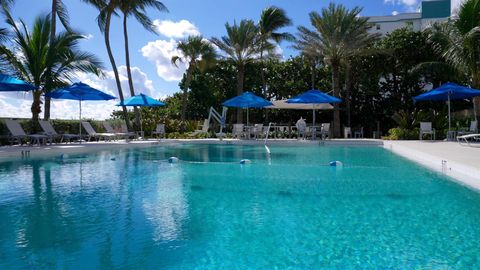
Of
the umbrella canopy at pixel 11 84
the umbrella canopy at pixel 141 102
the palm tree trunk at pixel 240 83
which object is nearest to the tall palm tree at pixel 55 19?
the umbrella canopy at pixel 11 84

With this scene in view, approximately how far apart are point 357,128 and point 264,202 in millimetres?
19884

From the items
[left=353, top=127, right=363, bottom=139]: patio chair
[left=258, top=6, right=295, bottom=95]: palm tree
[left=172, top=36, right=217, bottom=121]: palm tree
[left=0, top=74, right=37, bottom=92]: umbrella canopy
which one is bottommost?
[left=353, top=127, right=363, bottom=139]: patio chair

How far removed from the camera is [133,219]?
5367 millimetres

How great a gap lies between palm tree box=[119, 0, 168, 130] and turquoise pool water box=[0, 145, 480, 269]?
14444 mm

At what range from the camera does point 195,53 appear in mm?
27297

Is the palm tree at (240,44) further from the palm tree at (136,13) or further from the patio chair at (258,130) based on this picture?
the patio chair at (258,130)

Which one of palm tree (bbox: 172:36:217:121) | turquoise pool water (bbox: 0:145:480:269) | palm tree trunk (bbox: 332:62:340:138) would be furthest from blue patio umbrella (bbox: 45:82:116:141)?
palm tree trunk (bbox: 332:62:340:138)

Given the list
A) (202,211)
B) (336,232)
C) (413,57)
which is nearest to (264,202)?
(202,211)

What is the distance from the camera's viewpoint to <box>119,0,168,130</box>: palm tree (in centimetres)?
2256

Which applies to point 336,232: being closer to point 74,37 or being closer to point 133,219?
point 133,219

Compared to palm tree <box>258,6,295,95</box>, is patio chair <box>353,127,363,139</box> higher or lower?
lower

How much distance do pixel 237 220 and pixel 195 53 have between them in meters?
23.2

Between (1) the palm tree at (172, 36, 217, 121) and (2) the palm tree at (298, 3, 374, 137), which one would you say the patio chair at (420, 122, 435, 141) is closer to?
(2) the palm tree at (298, 3, 374, 137)

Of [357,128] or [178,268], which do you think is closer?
[178,268]
